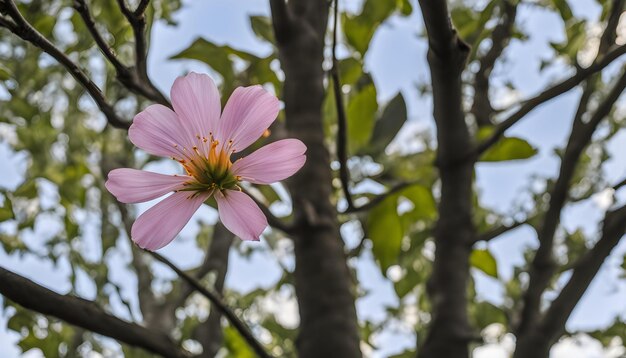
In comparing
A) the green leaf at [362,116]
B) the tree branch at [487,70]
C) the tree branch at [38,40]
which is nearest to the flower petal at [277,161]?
the tree branch at [38,40]

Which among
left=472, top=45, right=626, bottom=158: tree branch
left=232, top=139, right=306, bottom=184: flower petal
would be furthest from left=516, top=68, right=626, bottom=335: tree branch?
left=232, top=139, right=306, bottom=184: flower petal

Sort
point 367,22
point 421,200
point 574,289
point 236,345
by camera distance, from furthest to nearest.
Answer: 1. point 236,345
2. point 421,200
3. point 367,22
4. point 574,289

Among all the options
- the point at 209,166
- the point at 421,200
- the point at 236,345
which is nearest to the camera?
the point at 209,166

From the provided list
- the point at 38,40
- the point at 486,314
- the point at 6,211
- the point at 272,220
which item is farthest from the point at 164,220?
the point at 486,314

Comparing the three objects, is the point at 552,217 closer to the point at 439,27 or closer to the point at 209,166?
the point at 439,27

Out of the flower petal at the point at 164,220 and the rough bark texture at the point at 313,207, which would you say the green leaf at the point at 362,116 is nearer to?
the rough bark texture at the point at 313,207

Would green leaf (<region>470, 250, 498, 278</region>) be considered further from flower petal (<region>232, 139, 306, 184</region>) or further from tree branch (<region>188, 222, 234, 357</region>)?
A: flower petal (<region>232, 139, 306, 184</region>)

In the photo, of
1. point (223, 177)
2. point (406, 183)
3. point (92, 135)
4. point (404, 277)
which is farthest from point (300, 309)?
point (92, 135)
